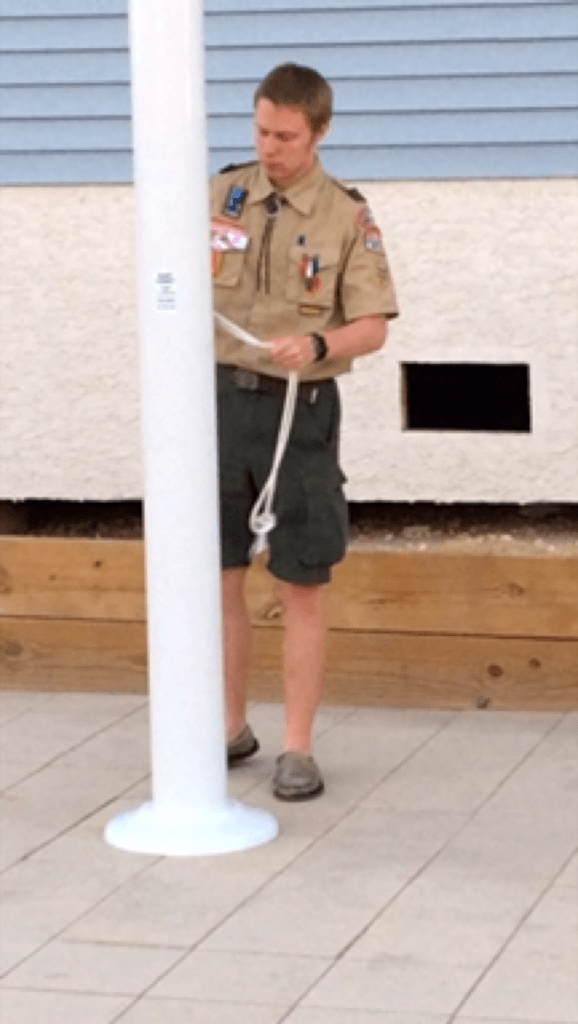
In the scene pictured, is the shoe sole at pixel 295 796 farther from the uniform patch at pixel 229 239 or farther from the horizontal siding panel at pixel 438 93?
the horizontal siding panel at pixel 438 93

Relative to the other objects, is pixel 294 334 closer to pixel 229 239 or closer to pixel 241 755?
pixel 229 239

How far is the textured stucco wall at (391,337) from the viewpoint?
7398 millimetres

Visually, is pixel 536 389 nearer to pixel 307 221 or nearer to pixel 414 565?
pixel 414 565

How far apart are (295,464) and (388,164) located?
4.87 feet

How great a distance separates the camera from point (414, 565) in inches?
280

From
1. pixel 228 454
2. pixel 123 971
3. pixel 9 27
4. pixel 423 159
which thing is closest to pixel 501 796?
pixel 228 454

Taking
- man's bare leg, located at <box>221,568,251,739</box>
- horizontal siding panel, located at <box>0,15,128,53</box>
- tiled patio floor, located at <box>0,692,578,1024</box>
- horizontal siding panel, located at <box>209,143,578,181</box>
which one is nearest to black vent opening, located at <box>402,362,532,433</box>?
horizontal siding panel, located at <box>209,143,578,181</box>

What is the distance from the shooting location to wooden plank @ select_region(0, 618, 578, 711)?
7.08 meters

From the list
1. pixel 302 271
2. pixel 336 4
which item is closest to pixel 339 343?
pixel 302 271

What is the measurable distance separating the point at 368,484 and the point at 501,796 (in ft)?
5.24

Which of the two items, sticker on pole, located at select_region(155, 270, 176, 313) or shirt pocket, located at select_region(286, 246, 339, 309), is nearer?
sticker on pole, located at select_region(155, 270, 176, 313)

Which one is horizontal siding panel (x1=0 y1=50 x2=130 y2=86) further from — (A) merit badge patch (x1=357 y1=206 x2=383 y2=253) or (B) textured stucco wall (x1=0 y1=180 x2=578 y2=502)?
(A) merit badge patch (x1=357 y1=206 x2=383 y2=253)

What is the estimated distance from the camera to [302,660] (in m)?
6.33

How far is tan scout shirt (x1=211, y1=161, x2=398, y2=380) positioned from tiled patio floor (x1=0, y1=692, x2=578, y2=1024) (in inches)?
41.0
